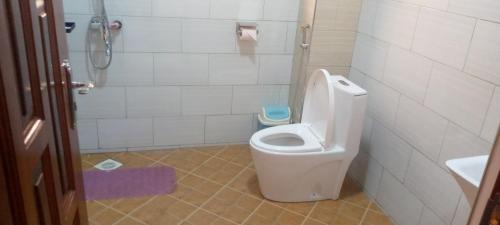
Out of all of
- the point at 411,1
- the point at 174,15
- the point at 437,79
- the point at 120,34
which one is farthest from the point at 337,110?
the point at 120,34

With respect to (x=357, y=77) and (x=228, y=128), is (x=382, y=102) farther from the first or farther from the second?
(x=228, y=128)

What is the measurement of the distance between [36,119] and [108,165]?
2.12 m

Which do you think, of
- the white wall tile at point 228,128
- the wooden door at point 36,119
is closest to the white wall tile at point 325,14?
the white wall tile at point 228,128

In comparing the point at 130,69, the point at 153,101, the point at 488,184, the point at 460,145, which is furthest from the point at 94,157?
the point at 488,184

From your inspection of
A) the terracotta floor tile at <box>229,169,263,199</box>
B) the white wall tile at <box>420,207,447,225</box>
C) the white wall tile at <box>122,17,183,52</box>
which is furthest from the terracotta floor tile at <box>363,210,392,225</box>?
the white wall tile at <box>122,17,183,52</box>

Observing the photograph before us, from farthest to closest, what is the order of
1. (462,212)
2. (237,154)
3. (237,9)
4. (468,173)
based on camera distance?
1. (237,154)
2. (237,9)
3. (462,212)
4. (468,173)

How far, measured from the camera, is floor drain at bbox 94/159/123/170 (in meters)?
2.90

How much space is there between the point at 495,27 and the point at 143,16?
211cm

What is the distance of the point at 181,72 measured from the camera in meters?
3.00

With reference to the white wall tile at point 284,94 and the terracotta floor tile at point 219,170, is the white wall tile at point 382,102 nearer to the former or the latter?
the white wall tile at point 284,94

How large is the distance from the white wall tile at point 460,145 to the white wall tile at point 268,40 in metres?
1.47

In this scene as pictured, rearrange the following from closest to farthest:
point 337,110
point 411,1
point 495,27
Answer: point 495,27, point 411,1, point 337,110

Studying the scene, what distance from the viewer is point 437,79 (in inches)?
82.3

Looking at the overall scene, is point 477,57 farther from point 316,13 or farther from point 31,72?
point 31,72
